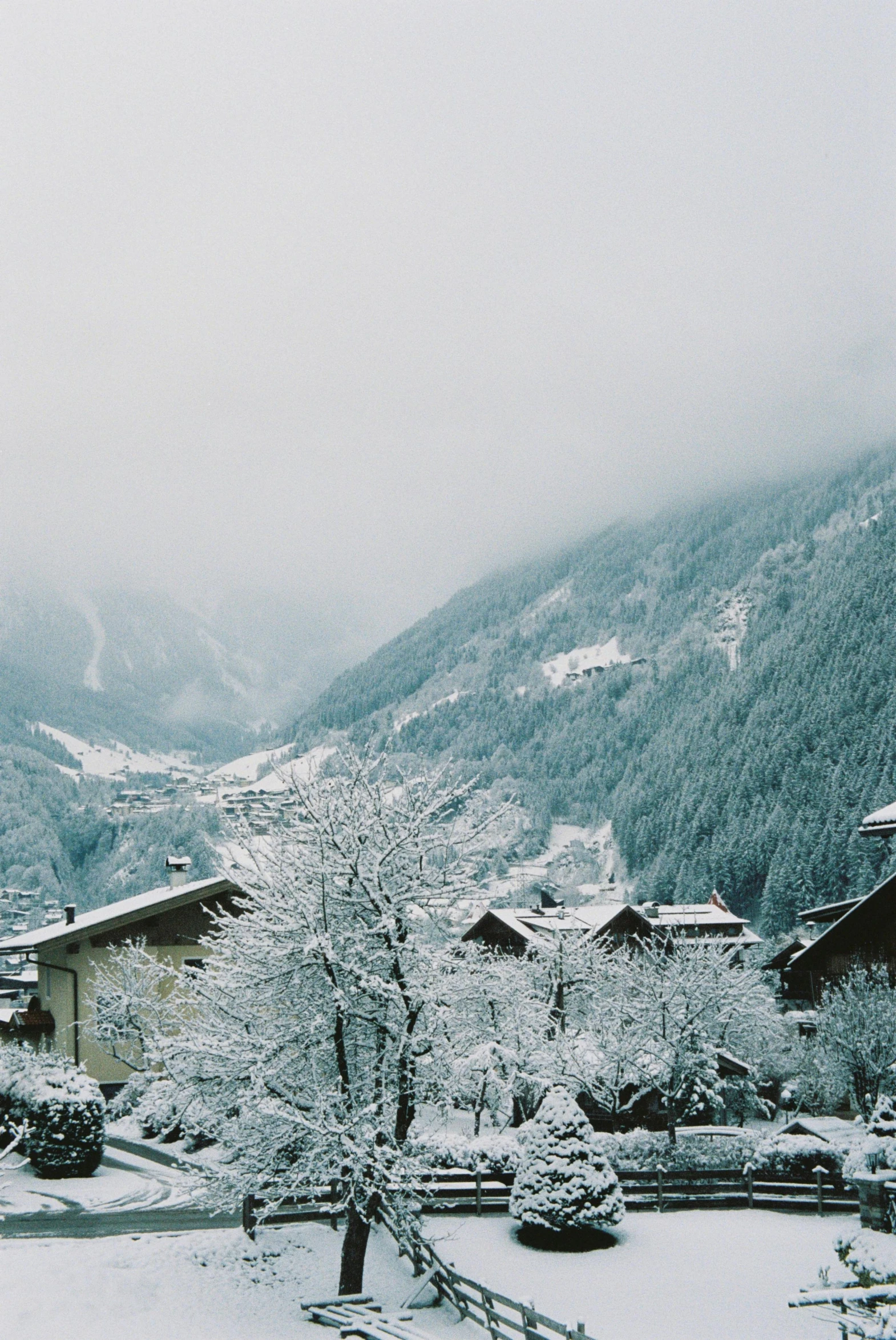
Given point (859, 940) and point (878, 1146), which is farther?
point (859, 940)

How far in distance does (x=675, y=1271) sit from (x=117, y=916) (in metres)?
28.4

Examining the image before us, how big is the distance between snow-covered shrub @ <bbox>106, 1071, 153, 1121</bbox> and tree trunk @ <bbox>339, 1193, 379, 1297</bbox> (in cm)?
2290

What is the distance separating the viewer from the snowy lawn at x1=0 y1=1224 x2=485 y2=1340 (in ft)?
55.5

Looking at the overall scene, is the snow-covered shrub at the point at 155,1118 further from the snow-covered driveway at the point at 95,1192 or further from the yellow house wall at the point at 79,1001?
the yellow house wall at the point at 79,1001

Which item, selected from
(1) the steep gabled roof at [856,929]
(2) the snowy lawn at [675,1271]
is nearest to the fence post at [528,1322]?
(2) the snowy lawn at [675,1271]

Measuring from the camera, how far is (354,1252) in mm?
18000

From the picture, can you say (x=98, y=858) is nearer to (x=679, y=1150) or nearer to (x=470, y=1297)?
(x=679, y=1150)

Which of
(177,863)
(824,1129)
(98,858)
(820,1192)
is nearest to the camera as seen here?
(820,1192)

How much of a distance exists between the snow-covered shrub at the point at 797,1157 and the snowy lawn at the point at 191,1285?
368 inches

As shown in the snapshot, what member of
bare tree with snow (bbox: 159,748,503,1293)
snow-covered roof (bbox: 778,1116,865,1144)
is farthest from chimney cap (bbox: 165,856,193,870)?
bare tree with snow (bbox: 159,748,503,1293)

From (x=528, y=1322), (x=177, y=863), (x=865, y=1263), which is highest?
(x=177, y=863)

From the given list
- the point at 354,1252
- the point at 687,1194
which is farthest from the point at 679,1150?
the point at 354,1252

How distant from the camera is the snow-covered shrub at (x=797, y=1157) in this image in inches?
1003

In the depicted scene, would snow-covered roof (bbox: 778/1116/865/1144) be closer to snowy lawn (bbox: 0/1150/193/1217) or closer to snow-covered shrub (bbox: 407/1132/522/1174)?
snow-covered shrub (bbox: 407/1132/522/1174)
